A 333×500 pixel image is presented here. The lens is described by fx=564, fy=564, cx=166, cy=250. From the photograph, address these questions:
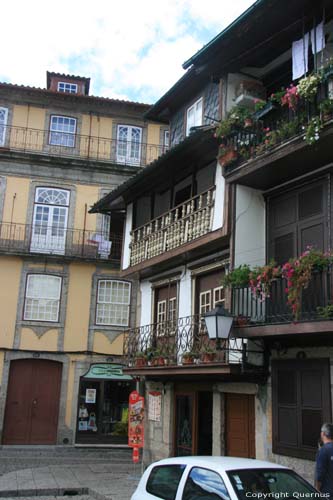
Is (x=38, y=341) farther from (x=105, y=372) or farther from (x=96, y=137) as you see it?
(x=96, y=137)

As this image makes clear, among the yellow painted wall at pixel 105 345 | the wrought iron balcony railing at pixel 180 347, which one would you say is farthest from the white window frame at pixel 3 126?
the wrought iron balcony railing at pixel 180 347

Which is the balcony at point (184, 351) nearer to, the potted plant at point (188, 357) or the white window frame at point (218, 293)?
the potted plant at point (188, 357)

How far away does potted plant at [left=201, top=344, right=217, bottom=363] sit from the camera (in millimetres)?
11281

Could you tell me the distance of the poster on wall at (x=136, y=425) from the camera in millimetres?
13773

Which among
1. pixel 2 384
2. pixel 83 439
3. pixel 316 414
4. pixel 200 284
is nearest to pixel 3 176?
pixel 2 384

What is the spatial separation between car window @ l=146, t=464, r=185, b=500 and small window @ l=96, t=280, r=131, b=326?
16.7 metres

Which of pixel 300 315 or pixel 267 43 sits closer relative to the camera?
pixel 300 315

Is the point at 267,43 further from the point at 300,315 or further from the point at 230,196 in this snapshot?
the point at 300,315

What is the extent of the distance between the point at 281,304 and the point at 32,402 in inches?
608

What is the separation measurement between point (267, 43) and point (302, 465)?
26.2ft

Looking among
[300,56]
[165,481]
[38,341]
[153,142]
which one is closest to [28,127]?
[153,142]

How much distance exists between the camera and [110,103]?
989 inches

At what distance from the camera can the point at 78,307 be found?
23.4 m

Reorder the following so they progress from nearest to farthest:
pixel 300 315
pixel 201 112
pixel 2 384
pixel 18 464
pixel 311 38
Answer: pixel 300 315
pixel 311 38
pixel 201 112
pixel 18 464
pixel 2 384
